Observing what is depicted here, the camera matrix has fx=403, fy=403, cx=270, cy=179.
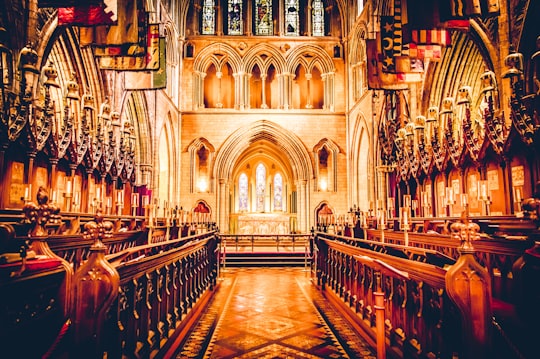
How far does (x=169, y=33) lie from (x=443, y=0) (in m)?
13.0

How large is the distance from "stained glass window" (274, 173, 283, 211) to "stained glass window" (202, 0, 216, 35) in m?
10.1

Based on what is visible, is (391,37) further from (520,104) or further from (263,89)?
(263,89)

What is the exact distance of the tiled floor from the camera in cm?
416

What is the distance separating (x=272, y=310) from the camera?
→ 6.18 meters

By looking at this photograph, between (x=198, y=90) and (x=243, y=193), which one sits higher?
(x=198, y=90)

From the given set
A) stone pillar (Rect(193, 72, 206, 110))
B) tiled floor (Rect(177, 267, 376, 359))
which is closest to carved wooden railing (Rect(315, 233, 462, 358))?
tiled floor (Rect(177, 267, 376, 359))

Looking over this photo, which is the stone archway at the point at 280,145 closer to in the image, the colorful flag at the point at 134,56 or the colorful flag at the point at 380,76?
the colorful flag at the point at 380,76

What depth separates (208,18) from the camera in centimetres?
2048

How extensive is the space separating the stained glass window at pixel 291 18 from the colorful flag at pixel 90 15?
46.8 feet

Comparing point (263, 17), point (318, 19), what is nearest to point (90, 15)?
point (263, 17)

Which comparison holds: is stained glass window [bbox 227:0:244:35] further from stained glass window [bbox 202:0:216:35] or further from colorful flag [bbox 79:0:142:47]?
colorful flag [bbox 79:0:142:47]

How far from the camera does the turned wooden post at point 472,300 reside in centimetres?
223

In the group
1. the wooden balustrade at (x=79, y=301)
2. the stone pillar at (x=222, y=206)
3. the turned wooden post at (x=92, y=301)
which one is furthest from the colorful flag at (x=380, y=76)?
the stone pillar at (x=222, y=206)

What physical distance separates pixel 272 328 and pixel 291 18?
18453 mm
